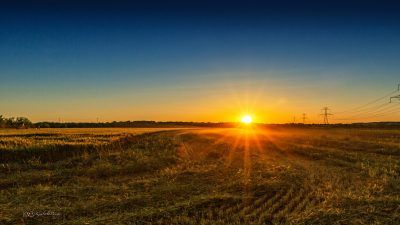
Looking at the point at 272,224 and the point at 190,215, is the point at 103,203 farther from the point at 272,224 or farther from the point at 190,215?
the point at 272,224

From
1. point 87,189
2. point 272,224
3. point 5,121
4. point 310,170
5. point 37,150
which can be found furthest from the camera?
point 5,121

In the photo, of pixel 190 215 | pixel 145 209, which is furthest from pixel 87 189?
pixel 190 215

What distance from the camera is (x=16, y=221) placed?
38.1 ft

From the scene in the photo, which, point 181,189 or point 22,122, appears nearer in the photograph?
point 181,189

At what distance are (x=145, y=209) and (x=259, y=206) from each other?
3.98 metres

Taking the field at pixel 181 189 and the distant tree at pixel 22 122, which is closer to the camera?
the field at pixel 181 189

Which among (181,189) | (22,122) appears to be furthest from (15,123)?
(181,189)

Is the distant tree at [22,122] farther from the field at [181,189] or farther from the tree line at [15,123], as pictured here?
the field at [181,189]

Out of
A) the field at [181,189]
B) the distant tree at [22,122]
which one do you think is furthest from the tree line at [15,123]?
the field at [181,189]

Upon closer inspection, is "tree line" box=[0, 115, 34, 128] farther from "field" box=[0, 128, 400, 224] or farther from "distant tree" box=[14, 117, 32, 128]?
"field" box=[0, 128, 400, 224]

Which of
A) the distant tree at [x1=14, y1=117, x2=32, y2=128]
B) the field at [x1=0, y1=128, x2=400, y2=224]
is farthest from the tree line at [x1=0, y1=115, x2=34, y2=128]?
the field at [x1=0, y1=128, x2=400, y2=224]

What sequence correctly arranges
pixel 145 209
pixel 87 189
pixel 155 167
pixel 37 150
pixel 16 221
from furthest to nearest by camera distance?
pixel 37 150 → pixel 155 167 → pixel 87 189 → pixel 145 209 → pixel 16 221

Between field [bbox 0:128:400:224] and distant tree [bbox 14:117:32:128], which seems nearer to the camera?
field [bbox 0:128:400:224]

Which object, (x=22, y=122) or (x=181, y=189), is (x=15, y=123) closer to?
(x=22, y=122)
